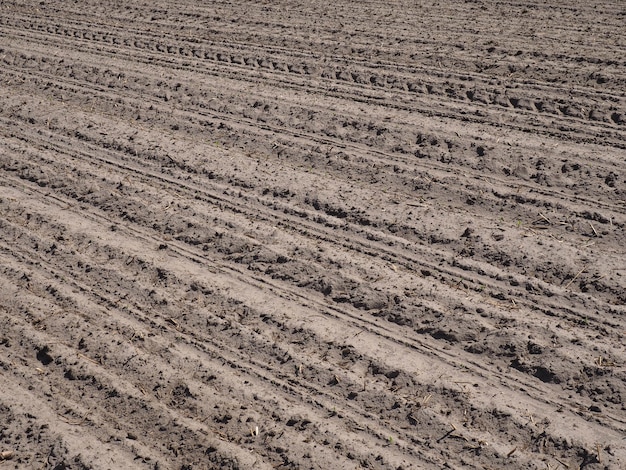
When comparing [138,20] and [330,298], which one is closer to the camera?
[330,298]

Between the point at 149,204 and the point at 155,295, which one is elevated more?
the point at 149,204

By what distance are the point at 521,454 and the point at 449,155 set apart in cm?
284

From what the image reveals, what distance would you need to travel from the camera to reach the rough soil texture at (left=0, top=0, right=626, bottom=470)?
358 cm

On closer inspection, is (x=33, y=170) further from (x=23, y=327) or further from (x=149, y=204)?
(x=23, y=327)

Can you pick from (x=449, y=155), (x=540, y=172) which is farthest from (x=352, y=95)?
(x=540, y=172)

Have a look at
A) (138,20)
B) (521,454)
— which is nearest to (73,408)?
(521,454)

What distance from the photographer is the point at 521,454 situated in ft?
11.1

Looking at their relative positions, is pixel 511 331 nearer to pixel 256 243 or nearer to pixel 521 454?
pixel 521 454

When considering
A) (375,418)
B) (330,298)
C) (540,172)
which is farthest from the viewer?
(540,172)

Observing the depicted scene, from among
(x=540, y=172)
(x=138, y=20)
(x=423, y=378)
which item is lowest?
(x=423, y=378)

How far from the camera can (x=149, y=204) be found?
5273 millimetres

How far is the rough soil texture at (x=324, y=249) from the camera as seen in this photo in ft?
11.8

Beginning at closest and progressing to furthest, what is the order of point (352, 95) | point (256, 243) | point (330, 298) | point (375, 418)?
point (375, 418)
point (330, 298)
point (256, 243)
point (352, 95)

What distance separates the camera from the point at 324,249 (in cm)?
471
